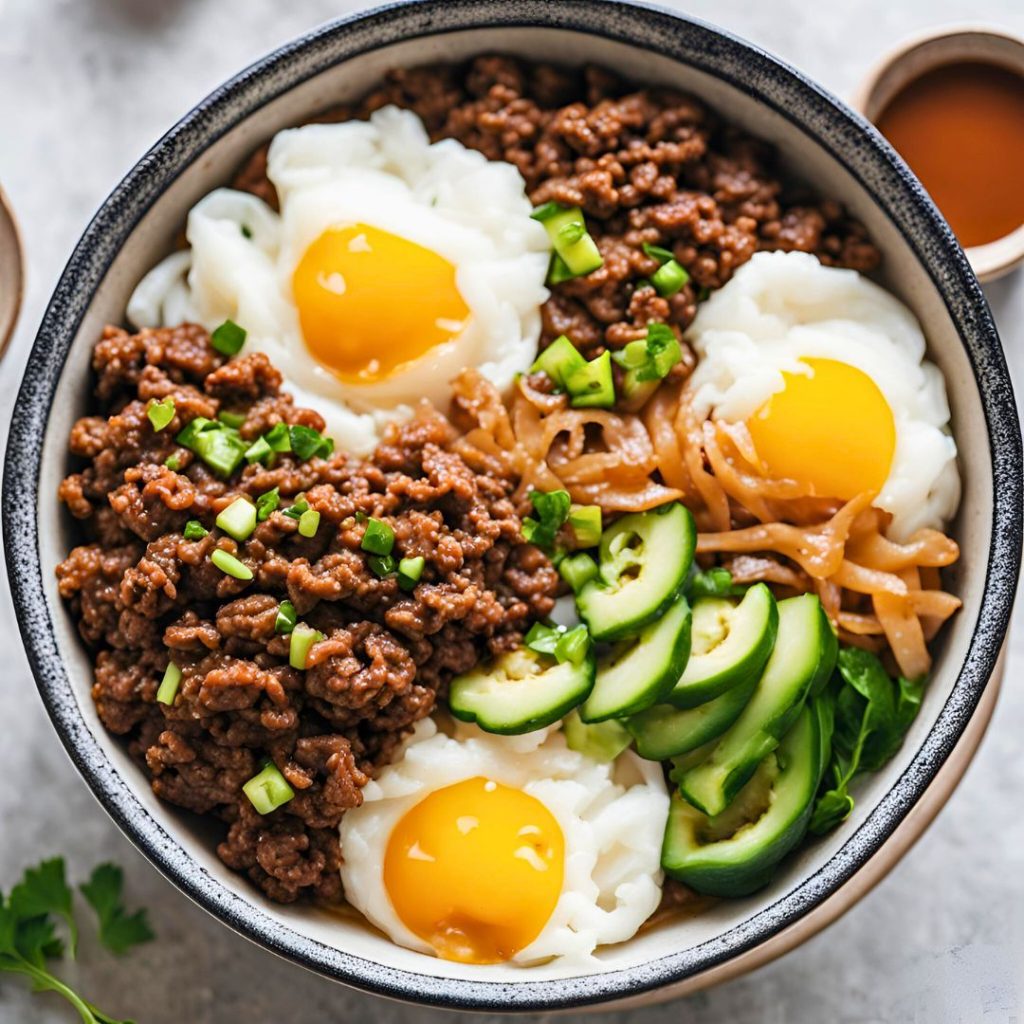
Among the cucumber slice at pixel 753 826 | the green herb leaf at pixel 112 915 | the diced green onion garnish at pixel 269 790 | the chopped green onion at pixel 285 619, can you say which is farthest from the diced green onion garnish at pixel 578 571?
the green herb leaf at pixel 112 915

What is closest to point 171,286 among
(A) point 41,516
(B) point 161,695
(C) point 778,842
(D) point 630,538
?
(A) point 41,516

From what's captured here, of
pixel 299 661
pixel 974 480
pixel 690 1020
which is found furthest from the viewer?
pixel 690 1020

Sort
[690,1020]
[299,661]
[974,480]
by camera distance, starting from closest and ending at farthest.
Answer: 1. [299,661]
2. [974,480]
3. [690,1020]

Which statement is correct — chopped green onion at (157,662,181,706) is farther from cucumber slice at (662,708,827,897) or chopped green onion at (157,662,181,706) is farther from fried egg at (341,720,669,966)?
cucumber slice at (662,708,827,897)

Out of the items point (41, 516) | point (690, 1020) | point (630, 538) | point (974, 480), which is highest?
point (974, 480)

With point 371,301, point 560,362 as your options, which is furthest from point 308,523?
point 560,362

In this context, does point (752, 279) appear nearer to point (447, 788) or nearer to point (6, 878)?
point (447, 788)
